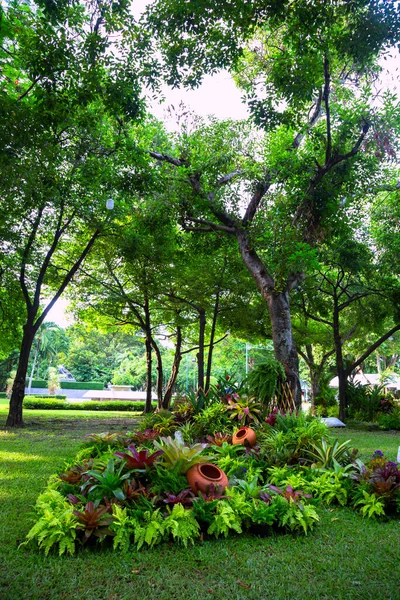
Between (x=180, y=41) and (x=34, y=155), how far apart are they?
2.68m

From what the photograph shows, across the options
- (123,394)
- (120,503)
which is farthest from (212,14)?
(123,394)

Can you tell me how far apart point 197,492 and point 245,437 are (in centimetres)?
218

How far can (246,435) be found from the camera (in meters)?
6.29

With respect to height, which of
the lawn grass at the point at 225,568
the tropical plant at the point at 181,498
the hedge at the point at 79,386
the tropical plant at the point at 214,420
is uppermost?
the hedge at the point at 79,386

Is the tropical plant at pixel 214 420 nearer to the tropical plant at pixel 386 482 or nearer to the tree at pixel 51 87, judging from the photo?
the tropical plant at pixel 386 482

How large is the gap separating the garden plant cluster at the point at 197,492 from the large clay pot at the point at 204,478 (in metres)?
0.02

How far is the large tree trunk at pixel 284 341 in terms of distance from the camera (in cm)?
830

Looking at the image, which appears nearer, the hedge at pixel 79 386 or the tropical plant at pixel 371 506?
the tropical plant at pixel 371 506

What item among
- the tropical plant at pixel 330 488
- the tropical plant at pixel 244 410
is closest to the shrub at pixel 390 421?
the tropical plant at pixel 244 410

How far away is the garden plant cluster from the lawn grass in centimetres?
14

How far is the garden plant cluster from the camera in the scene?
3553 mm

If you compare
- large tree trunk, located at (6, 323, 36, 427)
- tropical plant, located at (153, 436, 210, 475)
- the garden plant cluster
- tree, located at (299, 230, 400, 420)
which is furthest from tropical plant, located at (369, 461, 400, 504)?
large tree trunk, located at (6, 323, 36, 427)

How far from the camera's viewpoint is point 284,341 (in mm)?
8758

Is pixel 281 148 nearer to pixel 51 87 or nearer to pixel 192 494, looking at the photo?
pixel 51 87
